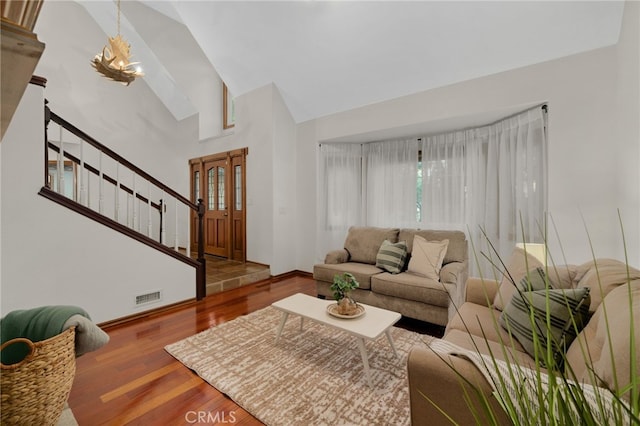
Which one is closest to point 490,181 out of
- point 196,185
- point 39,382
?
point 39,382

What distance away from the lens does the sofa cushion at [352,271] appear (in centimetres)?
316

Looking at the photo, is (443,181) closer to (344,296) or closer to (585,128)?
(585,128)

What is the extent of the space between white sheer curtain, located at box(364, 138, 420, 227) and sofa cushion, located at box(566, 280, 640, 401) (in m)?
2.85

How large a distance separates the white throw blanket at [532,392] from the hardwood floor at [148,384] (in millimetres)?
1310

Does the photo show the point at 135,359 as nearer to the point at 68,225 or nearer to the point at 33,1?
the point at 68,225

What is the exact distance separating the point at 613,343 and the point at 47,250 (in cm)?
371

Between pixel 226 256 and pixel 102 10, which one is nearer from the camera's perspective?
pixel 102 10

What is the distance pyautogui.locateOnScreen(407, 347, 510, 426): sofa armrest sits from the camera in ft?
3.42

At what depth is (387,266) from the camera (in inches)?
128

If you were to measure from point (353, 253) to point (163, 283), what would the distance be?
231cm

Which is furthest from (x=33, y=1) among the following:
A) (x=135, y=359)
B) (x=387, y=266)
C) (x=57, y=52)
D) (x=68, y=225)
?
(x=57, y=52)

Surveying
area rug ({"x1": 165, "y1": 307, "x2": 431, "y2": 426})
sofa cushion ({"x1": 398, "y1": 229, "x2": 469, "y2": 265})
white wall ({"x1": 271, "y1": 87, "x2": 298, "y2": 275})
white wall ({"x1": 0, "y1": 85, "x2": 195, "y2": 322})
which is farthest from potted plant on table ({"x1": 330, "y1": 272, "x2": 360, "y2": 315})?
white wall ({"x1": 271, "y1": 87, "x2": 298, "y2": 275})

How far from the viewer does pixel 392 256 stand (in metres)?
3.29

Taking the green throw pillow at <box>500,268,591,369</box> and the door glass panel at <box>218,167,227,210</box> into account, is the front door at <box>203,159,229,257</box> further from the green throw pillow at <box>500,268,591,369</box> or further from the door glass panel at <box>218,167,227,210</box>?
the green throw pillow at <box>500,268,591,369</box>
